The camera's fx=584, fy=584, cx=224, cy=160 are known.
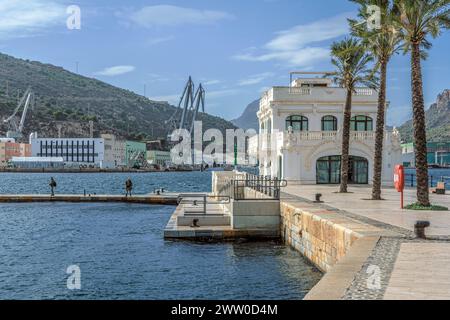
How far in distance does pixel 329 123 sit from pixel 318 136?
3.52m

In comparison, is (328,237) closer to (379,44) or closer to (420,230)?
(420,230)

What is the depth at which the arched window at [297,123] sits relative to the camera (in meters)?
50.5

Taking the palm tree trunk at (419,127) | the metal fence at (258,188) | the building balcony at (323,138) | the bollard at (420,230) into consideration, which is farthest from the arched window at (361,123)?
the bollard at (420,230)

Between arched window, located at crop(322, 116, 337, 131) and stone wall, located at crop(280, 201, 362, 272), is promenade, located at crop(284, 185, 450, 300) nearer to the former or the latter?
stone wall, located at crop(280, 201, 362, 272)

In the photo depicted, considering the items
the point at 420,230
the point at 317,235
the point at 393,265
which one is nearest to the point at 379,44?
the point at 317,235

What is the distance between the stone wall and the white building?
2012 cm

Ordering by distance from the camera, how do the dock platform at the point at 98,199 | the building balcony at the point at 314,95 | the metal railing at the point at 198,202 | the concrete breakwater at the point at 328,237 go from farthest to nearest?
1. the dock platform at the point at 98,199
2. the building balcony at the point at 314,95
3. the metal railing at the point at 198,202
4. the concrete breakwater at the point at 328,237

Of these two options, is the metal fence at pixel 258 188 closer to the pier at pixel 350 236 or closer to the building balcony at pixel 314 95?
the pier at pixel 350 236

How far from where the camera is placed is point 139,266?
21.2 metres

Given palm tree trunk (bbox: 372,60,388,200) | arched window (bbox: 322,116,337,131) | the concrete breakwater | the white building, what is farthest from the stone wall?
arched window (bbox: 322,116,337,131)

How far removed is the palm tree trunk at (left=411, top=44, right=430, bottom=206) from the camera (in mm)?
26625

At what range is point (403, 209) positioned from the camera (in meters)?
26.1
